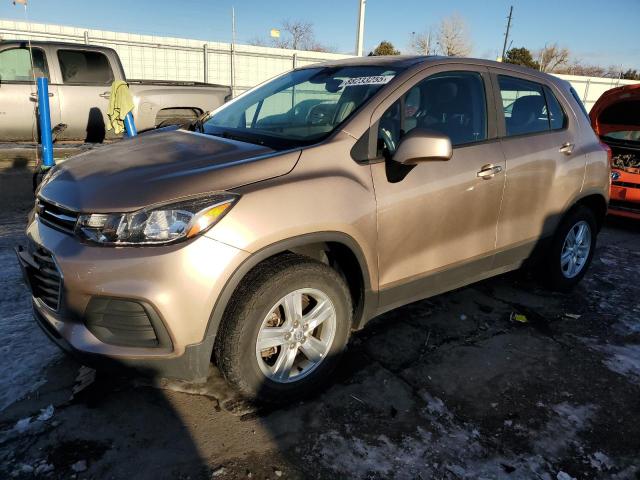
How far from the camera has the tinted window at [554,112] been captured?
392cm

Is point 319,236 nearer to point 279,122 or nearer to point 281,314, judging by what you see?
point 281,314

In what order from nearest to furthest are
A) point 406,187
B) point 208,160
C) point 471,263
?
1. point 208,160
2. point 406,187
3. point 471,263

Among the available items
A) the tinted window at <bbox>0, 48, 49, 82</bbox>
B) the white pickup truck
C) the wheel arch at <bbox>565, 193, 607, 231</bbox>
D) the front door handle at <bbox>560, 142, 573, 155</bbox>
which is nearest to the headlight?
the front door handle at <bbox>560, 142, 573, 155</bbox>

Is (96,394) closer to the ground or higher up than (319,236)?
closer to the ground

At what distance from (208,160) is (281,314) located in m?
0.87

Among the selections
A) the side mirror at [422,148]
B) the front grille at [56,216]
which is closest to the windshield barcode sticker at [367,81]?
the side mirror at [422,148]

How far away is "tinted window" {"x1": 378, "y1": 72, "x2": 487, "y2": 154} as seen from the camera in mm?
2932

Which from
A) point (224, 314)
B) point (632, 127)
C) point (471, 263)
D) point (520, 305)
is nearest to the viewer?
point (224, 314)

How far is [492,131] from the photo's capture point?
11.2 feet

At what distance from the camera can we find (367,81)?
10.1 feet

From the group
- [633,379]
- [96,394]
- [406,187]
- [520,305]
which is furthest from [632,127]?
[96,394]

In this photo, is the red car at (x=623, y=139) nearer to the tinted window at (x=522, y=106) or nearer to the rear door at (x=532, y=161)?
the rear door at (x=532, y=161)

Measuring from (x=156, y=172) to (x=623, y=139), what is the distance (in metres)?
6.98

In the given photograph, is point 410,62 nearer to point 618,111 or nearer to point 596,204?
point 596,204
